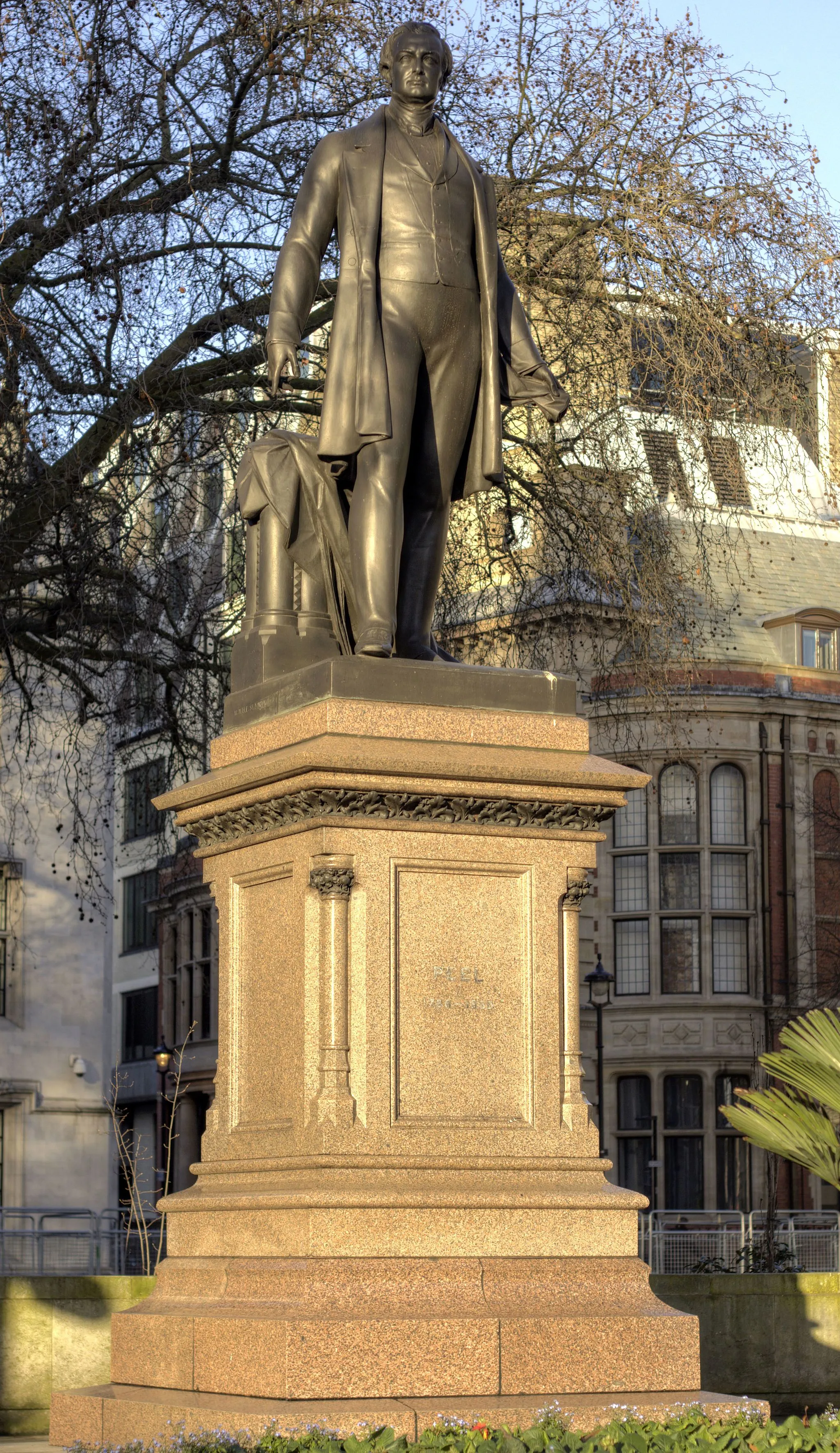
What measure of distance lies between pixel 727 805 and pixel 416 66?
120 ft

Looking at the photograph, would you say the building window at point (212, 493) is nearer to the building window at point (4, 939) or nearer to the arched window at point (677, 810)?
the building window at point (4, 939)

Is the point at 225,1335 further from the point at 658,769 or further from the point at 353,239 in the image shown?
the point at 658,769

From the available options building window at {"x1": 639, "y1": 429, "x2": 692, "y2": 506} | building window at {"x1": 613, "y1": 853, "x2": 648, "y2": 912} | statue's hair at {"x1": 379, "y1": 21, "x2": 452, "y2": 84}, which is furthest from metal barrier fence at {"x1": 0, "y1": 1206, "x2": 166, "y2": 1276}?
building window at {"x1": 613, "y1": 853, "x2": 648, "y2": 912}

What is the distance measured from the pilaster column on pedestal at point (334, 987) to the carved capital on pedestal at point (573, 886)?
956mm

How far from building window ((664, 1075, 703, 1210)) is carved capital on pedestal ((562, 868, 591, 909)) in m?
34.5

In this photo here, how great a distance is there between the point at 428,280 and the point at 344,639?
1493 millimetres

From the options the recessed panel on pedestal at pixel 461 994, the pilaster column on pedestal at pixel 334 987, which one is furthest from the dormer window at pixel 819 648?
the pilaster column on pedestal at pixel 334 987

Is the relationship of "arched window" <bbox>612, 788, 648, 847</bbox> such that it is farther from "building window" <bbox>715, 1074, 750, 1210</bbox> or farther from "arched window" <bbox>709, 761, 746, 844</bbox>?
"building window" <bbox>715, 1074, 750, 1210</bbox>

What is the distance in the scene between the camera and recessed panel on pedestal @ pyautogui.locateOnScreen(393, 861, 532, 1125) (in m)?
8.76

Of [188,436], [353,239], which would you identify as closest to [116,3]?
[188,436]

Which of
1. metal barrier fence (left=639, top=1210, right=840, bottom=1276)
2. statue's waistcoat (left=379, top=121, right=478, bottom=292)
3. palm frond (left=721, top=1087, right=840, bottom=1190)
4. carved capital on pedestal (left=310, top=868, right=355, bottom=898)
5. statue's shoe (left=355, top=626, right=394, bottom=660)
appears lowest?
metal barrier fence (left=639, top=1210, right=840, bottom=1276)

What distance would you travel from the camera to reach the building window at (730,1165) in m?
42.8

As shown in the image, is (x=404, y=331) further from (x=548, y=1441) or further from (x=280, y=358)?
(x=548, y=1441)

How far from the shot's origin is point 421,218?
9484 mm
